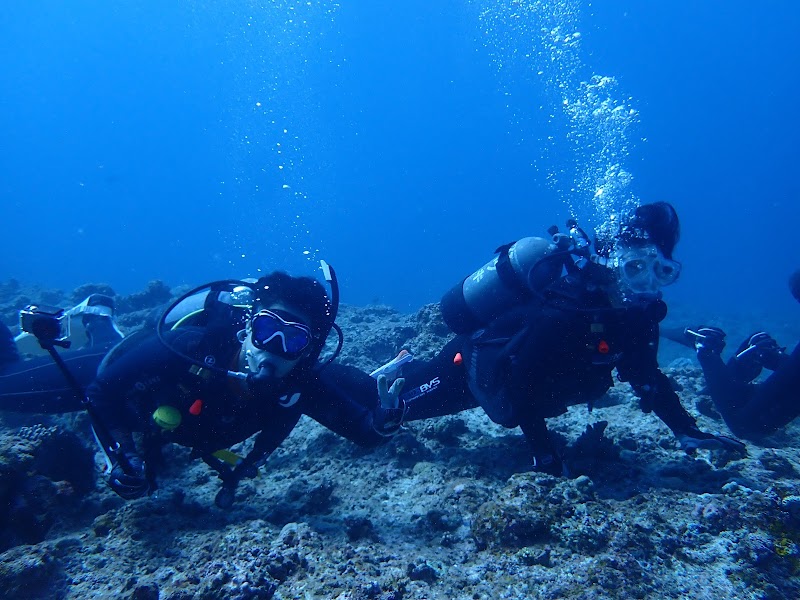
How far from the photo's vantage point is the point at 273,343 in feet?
12.3

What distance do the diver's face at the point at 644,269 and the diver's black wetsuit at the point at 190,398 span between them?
2.95 meters

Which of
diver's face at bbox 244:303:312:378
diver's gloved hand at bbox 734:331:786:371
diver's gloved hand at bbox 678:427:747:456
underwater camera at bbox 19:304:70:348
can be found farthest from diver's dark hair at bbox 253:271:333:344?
diver's gloved hand at bbox 734:331:786:371

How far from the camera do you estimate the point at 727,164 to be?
119312 mm

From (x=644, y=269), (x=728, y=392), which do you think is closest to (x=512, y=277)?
(x=644, y=269)

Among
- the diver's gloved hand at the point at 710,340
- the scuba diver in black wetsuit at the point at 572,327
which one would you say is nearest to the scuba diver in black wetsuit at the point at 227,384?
the scuba diver in black wetsuit at the point at 572,327

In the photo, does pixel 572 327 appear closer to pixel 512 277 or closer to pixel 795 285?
pixel 512 277

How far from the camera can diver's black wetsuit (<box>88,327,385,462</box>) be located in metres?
3.80

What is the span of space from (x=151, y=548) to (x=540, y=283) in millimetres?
4080

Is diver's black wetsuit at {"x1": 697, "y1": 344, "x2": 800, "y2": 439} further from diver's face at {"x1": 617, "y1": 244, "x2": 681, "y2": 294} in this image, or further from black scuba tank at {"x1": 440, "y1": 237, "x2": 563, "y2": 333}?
black scuba tank at {"x1": 440, "y1": 237, "x2": 563, "y2": 333}

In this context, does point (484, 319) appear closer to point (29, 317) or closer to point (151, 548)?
point (151, 548)

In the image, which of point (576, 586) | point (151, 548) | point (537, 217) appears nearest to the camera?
point (576, 586)

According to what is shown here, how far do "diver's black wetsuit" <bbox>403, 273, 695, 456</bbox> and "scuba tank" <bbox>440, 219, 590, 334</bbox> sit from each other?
22 cm

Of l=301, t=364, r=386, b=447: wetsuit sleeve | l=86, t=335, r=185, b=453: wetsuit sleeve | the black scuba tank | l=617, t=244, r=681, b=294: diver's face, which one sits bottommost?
l=86, t=335, r=185, b=453: wetsuit sleeve

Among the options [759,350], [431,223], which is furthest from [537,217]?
[759,350]
